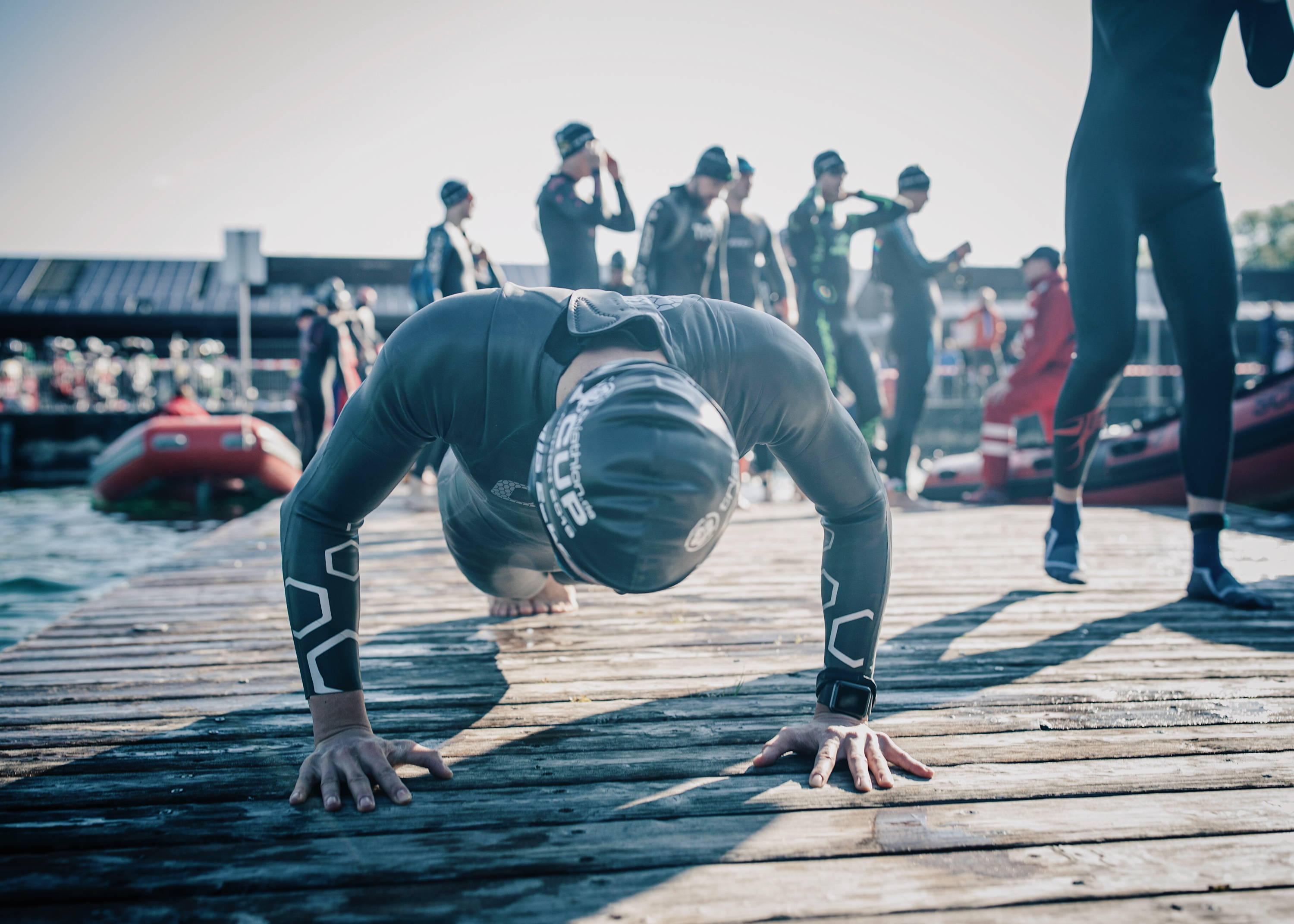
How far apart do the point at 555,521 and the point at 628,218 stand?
4.78 m

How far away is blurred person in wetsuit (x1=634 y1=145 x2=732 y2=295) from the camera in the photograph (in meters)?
5.50

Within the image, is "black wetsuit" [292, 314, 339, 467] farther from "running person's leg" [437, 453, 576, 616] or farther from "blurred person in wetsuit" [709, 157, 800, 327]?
"running person's leg" [437, 453, 576, 616]

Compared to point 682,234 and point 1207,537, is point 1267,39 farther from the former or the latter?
point 682,234

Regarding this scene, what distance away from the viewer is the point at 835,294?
6320 mm

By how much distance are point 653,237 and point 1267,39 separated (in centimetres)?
354

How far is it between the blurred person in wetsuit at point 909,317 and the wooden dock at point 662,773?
138 inches

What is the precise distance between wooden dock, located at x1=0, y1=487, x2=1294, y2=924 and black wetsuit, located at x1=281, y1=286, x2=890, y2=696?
0.32 meters

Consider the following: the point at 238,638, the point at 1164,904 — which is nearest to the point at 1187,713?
the point at 1164,904

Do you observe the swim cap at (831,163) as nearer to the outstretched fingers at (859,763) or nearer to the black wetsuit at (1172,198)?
the black wetsuit at (1172,198)

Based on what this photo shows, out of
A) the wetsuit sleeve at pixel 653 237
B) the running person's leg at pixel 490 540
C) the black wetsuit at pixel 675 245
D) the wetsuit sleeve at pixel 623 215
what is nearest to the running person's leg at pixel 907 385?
the black wetsuit at pixel 675 245

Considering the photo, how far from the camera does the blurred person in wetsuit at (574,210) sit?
5211 mm

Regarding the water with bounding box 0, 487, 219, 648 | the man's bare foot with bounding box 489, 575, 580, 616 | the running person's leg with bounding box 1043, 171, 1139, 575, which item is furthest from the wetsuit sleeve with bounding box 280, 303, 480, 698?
the water with bounding box 0, 487, 219, 648

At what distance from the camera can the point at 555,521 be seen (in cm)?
121

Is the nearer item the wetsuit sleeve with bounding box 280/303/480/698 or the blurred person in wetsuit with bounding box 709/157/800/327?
the wetsuit sleeve with bounding box 280/303/480/698
